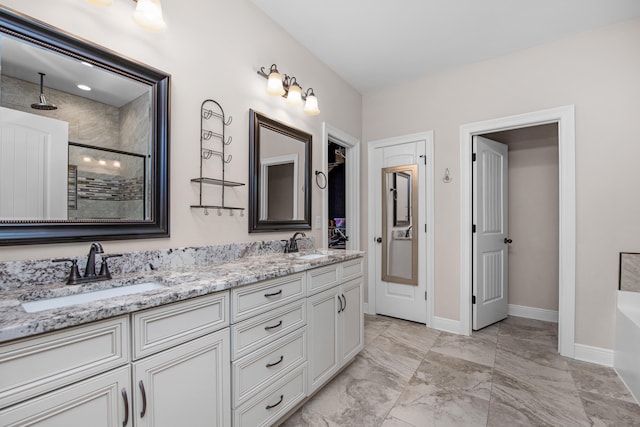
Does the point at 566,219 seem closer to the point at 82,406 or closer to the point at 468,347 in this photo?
the point at 468,347

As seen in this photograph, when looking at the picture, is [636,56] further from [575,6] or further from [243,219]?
[243,219]

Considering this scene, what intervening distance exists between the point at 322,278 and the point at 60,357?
1326 millimetres

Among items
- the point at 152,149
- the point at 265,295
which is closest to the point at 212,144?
the point at 152,149

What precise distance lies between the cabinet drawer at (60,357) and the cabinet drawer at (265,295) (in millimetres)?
453

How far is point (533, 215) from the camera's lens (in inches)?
135

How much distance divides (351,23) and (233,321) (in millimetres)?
2393

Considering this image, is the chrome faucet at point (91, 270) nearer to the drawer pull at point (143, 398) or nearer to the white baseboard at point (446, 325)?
the drawer pull at point (143, 398)

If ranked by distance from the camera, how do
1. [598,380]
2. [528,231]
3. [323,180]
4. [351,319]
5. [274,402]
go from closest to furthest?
[274,402]
[598,380]
[351,319]
[323,180]
[528,231]

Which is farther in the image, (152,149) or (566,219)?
(566,219)

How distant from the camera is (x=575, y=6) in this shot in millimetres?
2160

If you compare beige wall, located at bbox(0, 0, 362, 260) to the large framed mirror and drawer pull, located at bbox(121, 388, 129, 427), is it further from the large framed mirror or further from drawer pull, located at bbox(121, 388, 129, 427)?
drawer pull, located at bbox(121, 388, 129, 427)

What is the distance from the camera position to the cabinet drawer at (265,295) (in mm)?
1333

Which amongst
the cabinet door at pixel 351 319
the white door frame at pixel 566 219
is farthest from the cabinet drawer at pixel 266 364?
the white door frame at pixel 566 219

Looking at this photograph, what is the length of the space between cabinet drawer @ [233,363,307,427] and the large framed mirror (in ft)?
3.29
